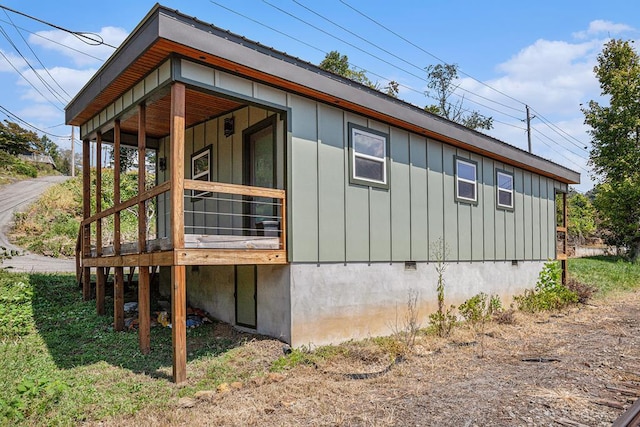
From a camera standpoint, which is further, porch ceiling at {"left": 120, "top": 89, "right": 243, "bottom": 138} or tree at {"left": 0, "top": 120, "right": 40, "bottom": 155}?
tree at {"left": 0, "top": 120, "right": 40, "bottom": 155}

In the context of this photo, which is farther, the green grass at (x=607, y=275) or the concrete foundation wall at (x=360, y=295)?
the green grass at (x=607, y=275)

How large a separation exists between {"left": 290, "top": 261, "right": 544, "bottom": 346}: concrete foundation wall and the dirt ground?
0.48m

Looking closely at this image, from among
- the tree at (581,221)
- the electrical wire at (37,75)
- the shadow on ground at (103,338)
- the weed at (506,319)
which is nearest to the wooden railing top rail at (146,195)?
the shadow on ground at (103,338)

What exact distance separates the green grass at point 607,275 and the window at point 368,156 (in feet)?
31.5

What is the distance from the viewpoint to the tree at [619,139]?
2186cm

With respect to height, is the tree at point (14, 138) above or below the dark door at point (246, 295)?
above

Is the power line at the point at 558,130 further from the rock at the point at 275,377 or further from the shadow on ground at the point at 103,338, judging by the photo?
the rock at the point at 275,377

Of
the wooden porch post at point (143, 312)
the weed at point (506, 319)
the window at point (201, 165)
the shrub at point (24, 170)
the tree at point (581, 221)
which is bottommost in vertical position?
the weed at point (506, 319)

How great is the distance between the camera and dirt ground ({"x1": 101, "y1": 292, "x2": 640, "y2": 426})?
13.5 feet

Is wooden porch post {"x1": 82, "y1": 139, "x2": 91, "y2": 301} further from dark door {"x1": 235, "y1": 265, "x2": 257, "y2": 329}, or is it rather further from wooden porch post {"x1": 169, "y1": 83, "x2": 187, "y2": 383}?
wooden porch post {"x1": 169, "y1": 83, "x2": 187, "y2": 383}

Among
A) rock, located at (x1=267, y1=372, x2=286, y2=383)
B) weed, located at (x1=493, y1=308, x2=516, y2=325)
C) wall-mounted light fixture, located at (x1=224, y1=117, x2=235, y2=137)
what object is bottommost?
weed, located at (x1=493, y1=308, x2=516, y2=325)

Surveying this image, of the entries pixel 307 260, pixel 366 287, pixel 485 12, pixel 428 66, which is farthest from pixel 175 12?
pixel 428 66

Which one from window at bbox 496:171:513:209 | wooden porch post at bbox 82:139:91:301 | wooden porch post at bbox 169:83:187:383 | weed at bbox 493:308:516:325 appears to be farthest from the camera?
window at bbox 496:171:513:209

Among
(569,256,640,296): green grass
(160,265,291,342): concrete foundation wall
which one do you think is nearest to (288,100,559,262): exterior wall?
(160,265,291,342): concrete foundation wall
